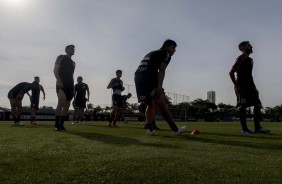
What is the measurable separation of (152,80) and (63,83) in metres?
2.90

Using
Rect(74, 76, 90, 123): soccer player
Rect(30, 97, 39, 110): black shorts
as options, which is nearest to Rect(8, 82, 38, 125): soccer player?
Rect(30, 97, 39, 110): black shorts

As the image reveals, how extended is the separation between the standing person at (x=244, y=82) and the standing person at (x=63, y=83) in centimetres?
399

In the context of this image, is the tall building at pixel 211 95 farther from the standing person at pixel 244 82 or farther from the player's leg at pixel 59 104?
the player's leg at pixel 59 104

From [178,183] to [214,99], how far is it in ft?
399

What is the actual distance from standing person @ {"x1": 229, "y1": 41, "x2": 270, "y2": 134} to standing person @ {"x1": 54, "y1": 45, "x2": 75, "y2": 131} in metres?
3.99

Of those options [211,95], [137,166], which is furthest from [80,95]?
[211,95]

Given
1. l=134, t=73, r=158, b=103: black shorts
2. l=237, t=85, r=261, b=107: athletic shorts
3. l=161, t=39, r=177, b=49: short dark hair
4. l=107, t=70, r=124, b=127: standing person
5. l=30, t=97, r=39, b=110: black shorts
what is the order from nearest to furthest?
l=134, t=73, r=158, b=103: black shorts, l=161, t=39, r=177, b=49: short dark hair, l=237, t=85, r=261, b=107: athletic shorts, l=107, t=70, r=124, b=127: standing person, l=30, t=97, r=39, b=110: black shorts

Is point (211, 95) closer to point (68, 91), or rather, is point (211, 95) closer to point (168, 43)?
point (68, 91)

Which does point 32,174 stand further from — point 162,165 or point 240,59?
point 240,59

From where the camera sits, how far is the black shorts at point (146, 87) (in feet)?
22.1

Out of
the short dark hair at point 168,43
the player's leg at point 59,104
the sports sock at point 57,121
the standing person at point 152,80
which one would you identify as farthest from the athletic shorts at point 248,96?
the sports sock at point 57,121

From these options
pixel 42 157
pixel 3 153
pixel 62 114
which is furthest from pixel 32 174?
pixel 62 114

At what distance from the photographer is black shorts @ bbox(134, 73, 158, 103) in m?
6.74

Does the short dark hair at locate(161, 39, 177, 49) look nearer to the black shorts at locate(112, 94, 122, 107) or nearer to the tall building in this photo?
the black shorts at locate(112, 94, 122, 107)
